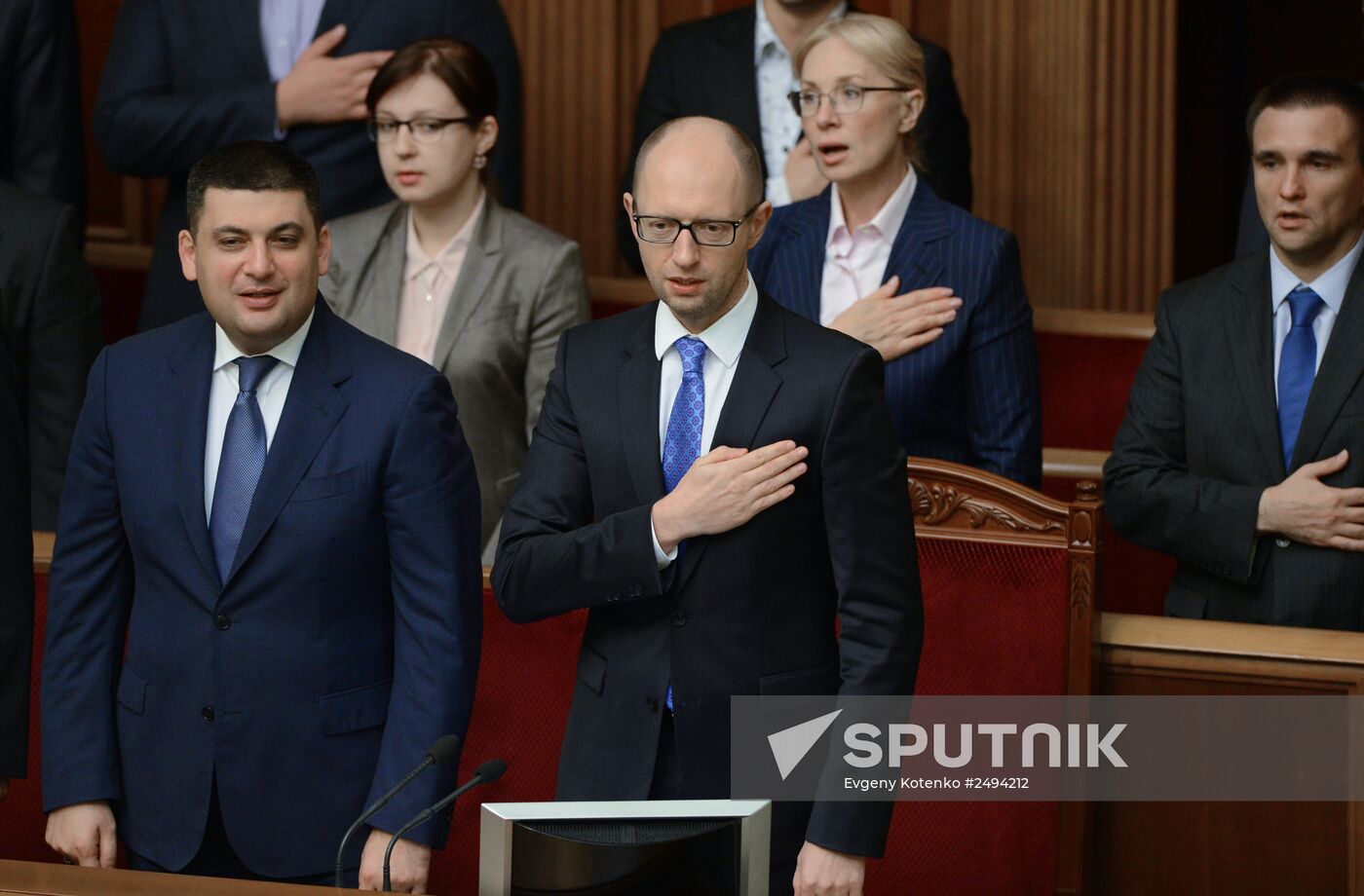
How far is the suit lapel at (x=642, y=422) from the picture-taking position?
93.6 inches

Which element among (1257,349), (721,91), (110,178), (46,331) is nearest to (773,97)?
(721,91)

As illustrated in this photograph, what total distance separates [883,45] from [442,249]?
934 millimetres

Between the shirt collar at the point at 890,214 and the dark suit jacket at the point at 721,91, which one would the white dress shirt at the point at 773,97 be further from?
the shirt collar at the point at 890,214

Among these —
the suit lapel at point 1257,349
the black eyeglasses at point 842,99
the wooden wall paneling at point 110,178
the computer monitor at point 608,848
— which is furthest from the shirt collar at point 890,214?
the wooden wall paneling at point 110,178

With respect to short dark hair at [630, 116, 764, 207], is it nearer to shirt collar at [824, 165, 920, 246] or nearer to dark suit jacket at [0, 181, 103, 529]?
shirt collar at [824, 165, 920, 246]

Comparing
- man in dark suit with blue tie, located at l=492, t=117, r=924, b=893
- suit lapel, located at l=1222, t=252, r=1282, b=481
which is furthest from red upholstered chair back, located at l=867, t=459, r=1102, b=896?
man in dark suit with blue tie, located at l=492, t=117, r=924, b=893

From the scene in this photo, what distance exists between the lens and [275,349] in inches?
98.5

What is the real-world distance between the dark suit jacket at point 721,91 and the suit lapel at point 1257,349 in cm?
89

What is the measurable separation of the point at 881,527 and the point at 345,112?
2128 mm

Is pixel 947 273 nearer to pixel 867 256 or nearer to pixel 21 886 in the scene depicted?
pixel 867 256

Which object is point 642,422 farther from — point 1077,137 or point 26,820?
point 1077,137

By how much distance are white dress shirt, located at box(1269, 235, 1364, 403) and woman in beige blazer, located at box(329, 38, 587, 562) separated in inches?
49.9

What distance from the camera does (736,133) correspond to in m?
2.37

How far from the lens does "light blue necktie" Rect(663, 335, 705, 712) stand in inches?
94.5
